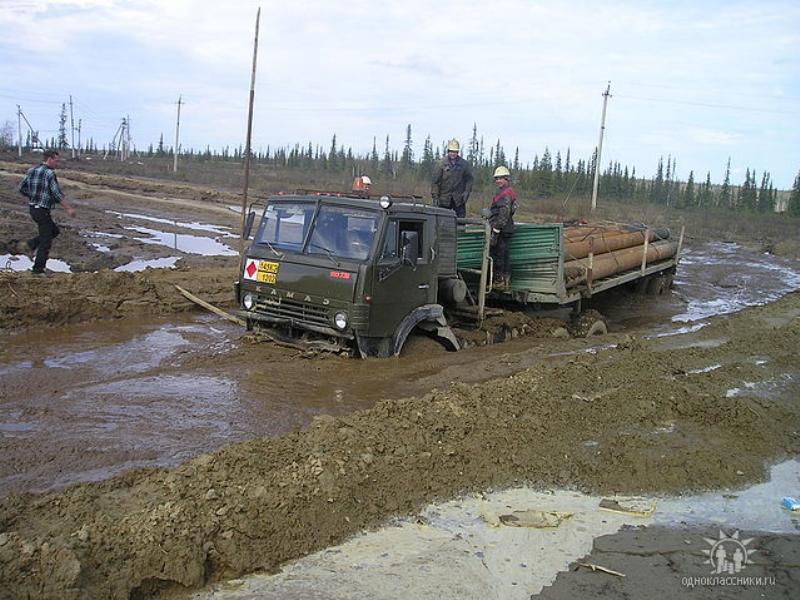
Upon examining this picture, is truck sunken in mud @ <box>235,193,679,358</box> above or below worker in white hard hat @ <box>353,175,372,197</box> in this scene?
below

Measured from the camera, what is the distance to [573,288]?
37.5 ft

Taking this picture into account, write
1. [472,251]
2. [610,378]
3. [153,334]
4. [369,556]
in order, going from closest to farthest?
[369,556]
[610,378]
[153,334]
[472,251]

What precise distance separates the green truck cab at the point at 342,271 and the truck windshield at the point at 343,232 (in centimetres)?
1

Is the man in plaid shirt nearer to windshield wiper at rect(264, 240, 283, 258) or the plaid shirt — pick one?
the plaid shirt

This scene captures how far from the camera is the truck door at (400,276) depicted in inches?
314

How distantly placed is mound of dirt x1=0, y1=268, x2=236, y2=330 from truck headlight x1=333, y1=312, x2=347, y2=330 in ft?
12.7

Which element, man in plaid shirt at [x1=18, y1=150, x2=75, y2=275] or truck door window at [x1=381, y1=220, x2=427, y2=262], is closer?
truck door window at [x1=381, y1=220, x2=427, y2=262]

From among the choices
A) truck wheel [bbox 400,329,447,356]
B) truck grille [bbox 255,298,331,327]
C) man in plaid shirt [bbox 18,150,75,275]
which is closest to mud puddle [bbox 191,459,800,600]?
truck grille [bbox 255,298,331,327]

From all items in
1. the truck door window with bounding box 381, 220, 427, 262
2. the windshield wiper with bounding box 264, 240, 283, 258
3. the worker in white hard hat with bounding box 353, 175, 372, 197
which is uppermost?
the worker in white hard hat with bounding box 353, 175, 372, 197

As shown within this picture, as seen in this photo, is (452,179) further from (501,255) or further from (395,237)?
(395,237)

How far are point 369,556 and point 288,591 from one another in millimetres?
575

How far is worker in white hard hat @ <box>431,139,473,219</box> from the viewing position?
11359 millimetres

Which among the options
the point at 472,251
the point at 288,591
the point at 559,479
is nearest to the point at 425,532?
the point at 288,591

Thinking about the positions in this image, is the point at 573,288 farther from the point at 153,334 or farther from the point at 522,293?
the point at 153,334
